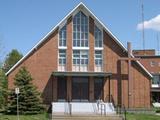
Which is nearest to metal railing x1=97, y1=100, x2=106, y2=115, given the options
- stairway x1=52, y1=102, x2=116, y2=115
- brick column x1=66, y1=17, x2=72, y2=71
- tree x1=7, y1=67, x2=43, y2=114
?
stairway x1=52, y1=102, x2=116, y2=115

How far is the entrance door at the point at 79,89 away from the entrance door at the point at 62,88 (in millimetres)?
886

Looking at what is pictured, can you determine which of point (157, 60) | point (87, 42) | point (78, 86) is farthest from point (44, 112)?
point (157, 60)

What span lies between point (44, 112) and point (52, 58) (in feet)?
22.7

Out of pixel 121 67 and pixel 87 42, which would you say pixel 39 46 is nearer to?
pixel 87 42

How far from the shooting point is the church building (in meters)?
47.4

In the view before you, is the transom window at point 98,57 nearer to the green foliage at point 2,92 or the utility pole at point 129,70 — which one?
the utility pole at point 129,70

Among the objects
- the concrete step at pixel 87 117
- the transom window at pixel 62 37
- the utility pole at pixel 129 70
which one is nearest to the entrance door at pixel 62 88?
the transom window at pixel 62 37

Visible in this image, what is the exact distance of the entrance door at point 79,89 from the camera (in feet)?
157

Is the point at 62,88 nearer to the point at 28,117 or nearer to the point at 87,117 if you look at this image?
the point at 87,117

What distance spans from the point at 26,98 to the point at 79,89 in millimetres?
7661

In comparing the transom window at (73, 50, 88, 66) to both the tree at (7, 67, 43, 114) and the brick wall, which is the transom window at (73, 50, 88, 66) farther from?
the tree at (7, 67, 43, 114)

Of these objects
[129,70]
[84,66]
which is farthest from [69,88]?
[129,70]

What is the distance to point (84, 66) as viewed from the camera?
158ft

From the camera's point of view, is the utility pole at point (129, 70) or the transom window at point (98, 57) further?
the transom window at point (98, 57)
